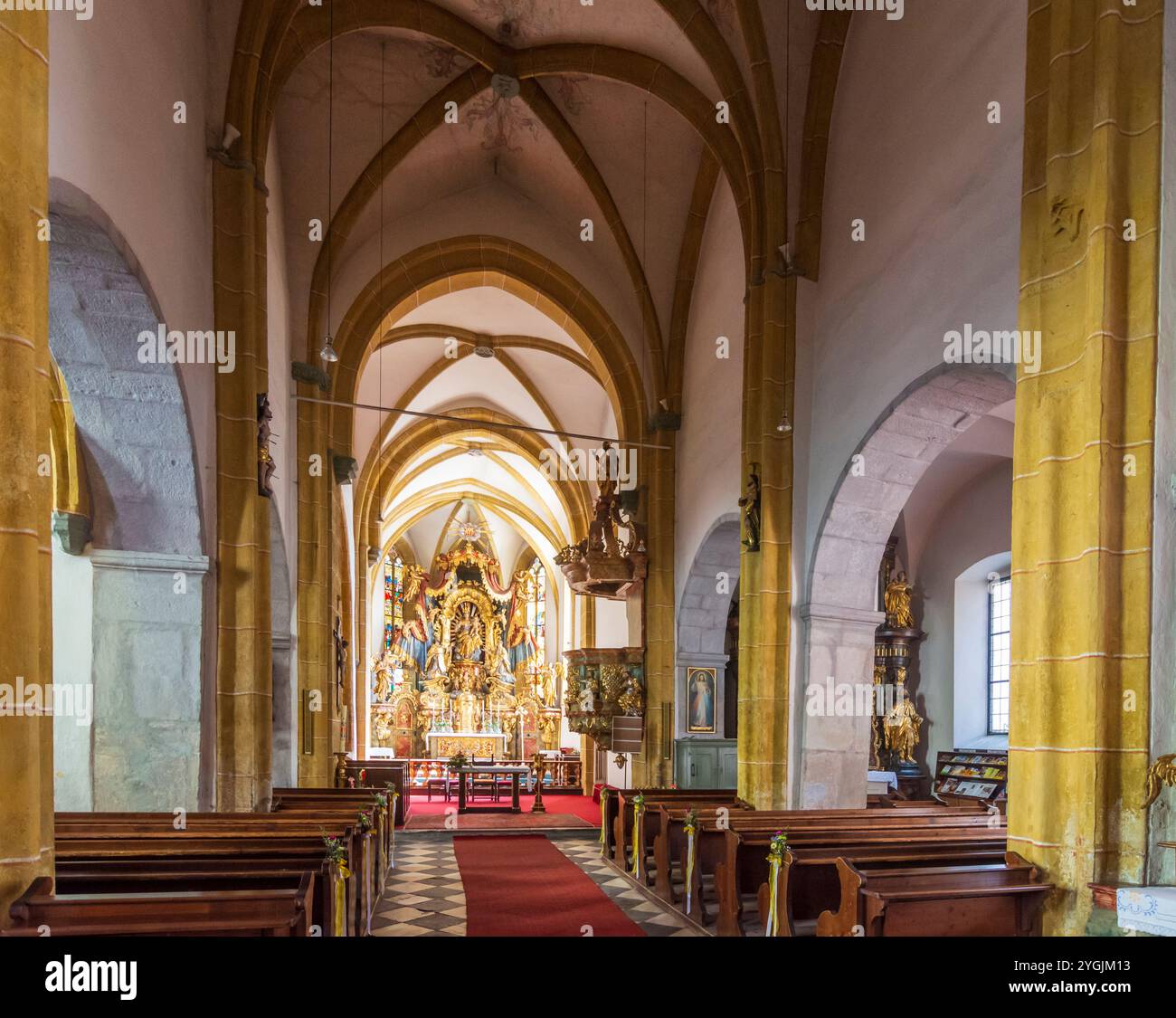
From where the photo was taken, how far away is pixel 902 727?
50.5 ft

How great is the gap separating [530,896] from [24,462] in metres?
6.91

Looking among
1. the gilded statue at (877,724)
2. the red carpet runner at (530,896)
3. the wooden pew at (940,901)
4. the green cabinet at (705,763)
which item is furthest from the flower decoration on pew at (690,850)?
the gilded statue at (877,724)

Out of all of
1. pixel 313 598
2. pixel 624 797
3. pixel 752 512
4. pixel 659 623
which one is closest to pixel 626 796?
pixel 624 797

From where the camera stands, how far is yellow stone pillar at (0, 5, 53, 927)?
152 inches

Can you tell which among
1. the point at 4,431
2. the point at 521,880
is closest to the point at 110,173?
the point at 4,431

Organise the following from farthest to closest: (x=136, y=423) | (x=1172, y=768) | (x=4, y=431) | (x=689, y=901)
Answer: (x=689, y=901) < (x=136, y=423) < (x=1172, y=768) < (x=4, y=431)

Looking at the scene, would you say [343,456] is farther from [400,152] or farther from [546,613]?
[546,613]

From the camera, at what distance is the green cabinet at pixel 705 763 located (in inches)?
591

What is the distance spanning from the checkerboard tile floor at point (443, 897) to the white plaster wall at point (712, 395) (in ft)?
14.8

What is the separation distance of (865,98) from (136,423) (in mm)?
7382

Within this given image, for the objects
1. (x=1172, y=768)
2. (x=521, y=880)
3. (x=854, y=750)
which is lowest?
(x=521, y=880)

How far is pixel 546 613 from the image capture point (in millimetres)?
33781

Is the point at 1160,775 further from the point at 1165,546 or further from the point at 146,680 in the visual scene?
the point at 146,680

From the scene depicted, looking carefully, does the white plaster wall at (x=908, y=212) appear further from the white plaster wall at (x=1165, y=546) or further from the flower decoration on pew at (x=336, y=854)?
the flower decoration on pew at (x=336, y=854)
